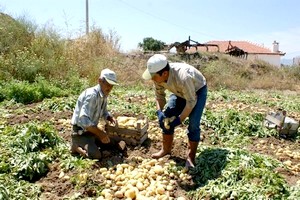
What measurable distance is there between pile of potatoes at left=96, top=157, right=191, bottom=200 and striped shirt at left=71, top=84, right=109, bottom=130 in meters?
0.63

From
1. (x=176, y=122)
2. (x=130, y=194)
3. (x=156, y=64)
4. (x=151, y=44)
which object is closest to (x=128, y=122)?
(x=176, y=122)

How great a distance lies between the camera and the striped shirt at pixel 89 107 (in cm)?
432

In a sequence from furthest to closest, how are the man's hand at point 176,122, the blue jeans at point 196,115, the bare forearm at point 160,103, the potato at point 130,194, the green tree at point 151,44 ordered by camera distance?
1. the green tree at point 151,44
2. the bare forearm at point 160,103
3. the blue jeans at point 196,115
4. the man's hand at point 176,122
5. the potato at point 130,194

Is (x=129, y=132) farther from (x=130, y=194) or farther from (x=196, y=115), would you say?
(x=130, y=194)

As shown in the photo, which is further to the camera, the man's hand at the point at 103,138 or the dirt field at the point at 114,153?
the man's hand at the point at 103,138

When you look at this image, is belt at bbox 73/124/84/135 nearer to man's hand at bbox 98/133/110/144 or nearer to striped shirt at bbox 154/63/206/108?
man's hand at bbox 98/133/110/144

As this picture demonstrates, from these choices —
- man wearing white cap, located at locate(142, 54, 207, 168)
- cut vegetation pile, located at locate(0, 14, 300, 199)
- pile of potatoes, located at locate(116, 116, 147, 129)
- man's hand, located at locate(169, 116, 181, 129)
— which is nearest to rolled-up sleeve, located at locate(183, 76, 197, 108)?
man wearing white cap, located at locate(142, 54, 207, 168)

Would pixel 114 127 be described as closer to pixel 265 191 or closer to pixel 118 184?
pixel 118 184

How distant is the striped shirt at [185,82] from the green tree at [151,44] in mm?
25782

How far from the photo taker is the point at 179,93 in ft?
14.0

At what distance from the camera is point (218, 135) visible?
20.5 feet

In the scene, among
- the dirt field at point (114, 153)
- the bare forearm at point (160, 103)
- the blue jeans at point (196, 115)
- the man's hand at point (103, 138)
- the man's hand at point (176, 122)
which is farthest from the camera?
the bare forearm at point (160, 103)

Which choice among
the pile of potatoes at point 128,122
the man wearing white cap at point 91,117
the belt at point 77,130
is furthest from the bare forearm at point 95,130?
the pile of potatoes at point 128,122

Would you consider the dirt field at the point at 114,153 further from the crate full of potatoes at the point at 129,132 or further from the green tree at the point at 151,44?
the green tree at the point at 151,44
